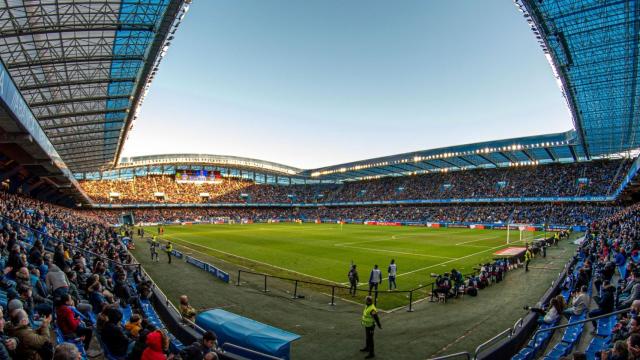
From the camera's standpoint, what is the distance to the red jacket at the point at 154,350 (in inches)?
239

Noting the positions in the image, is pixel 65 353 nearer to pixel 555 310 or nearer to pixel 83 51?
A: pixel 555 310

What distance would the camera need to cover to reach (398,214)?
81125 millimetres

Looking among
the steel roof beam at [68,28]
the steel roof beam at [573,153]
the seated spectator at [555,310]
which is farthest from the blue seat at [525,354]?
the steel roof beam at [573,153]

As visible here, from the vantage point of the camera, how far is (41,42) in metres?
19.5

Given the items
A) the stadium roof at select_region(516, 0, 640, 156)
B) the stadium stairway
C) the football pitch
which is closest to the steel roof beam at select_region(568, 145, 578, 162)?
the stadium roof at select_region(516, 0, 640, 156)

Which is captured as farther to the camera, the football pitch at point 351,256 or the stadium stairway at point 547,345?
the football pitch at point 351,256

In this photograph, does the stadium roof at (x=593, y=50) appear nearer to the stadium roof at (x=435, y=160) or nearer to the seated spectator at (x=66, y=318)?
the stadium roof at (x=435, y=160)

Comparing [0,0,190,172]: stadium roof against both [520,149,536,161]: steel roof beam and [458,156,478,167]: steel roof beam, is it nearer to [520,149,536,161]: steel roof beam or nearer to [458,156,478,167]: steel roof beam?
[458,156,478,167]: steel roof beam

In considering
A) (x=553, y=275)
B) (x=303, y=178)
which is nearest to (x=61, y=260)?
(x=553, y=275)

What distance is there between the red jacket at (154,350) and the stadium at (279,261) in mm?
22

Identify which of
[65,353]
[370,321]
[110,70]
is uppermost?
[110,70]

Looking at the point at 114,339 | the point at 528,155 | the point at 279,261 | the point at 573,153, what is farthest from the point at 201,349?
the point at 528,155

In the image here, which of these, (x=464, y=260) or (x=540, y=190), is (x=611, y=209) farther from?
(x=464, y=260)

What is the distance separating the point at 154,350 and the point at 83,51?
860 inches
